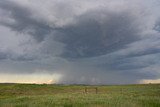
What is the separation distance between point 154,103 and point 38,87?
6073cm

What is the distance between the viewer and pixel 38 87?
9319 cm

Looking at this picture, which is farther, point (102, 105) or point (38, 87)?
point (38, 87)

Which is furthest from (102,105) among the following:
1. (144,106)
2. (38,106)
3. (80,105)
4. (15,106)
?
(15,106)

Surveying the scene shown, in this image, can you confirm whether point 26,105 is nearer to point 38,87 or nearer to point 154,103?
point 154,103

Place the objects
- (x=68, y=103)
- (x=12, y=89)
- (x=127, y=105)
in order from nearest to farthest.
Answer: (x=127, y=105) < (x=68, y=103) < (x=12, y=89)

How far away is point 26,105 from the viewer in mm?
35219

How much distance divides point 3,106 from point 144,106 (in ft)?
50.7

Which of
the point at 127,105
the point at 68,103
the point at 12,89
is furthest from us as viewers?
the point at 12,89

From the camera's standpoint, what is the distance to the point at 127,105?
3322 cm

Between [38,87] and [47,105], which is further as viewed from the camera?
[38,87]

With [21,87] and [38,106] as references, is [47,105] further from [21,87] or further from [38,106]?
[21,87]

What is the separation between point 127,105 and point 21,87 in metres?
61.8

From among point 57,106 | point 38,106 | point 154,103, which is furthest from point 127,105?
point 38,106

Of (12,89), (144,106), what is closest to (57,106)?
(144,106)
